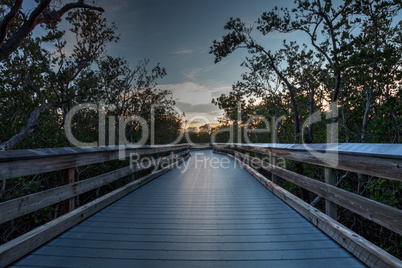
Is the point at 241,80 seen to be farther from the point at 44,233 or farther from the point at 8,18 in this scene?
the point at 44,233

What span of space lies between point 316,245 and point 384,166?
1.02 meters

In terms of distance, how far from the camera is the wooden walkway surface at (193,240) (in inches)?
75.4

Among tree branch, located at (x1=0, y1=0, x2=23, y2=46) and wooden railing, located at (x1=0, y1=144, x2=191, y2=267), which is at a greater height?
tree branch, located at (x1=0, y1=0, x2=23, y2=46)

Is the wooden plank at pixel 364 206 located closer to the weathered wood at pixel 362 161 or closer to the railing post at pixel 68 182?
the weathered wood at pixel 362 161

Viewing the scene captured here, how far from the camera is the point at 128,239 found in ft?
7.63

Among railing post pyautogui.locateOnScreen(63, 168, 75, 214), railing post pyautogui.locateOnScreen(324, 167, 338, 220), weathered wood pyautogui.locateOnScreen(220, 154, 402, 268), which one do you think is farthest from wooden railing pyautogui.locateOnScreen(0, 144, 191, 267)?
railing post pyautogui.locateOnScreen(324, 167, 338, 220)

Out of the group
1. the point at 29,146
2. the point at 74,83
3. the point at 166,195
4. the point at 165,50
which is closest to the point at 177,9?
the point at 165,50

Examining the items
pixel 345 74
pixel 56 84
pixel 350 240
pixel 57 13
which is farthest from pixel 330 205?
pixel 56 84

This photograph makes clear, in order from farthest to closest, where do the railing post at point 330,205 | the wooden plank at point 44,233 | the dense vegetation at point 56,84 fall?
the dense vegetation at point 56,84
the railing post at point 330,205
the wooden plank at point 44,233

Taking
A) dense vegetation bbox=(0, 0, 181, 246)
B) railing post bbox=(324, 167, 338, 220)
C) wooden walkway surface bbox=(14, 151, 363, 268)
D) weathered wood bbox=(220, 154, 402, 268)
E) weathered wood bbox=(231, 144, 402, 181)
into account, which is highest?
dense vegetation bbox=(0, 0, 181, 246)

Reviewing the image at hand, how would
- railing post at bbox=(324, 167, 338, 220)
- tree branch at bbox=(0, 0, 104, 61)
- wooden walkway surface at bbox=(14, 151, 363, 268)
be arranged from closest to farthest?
1. wooden walkway surface at bbox=(14, 151, 363, 268)
2. railing post at bbox=(324, 167, 338, 220)
3. tree branch at bbox=(0, 0, 104, 61)

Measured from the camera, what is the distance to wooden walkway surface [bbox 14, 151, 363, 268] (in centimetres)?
192

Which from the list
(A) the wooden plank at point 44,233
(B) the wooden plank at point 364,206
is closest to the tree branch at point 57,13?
(A) the wooden plank at point 44,233

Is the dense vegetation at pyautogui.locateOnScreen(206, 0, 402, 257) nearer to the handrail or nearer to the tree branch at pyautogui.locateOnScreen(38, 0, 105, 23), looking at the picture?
the handrail
